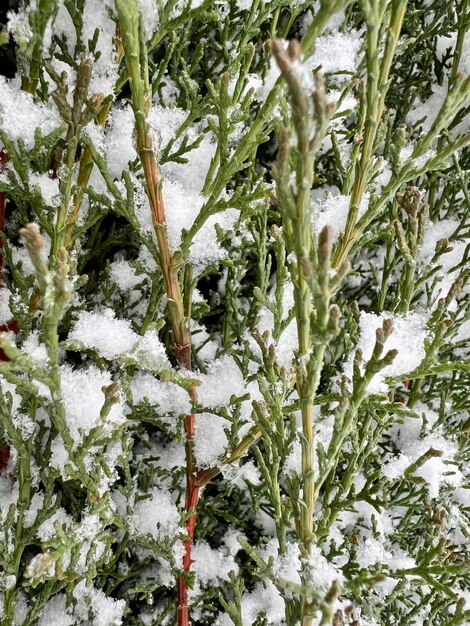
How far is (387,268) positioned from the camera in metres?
2.17

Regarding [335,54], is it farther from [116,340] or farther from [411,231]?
[116,340]

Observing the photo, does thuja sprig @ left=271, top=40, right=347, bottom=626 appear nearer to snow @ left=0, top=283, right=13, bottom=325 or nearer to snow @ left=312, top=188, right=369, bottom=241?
snow @ left=312, top=188, right=369, bottom=241

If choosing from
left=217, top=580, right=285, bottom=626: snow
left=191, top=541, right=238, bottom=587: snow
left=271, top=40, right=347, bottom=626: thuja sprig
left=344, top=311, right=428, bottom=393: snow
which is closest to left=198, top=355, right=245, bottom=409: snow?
left=344, top=311, right=428, bottom=393: snow

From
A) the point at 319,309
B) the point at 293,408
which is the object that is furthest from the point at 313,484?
the point at 319,309

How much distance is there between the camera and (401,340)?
1.68 metres

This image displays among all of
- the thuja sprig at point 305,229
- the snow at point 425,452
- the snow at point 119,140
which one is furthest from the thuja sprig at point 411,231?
the snow at point 119,140

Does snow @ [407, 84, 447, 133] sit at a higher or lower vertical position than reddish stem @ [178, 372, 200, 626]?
higher

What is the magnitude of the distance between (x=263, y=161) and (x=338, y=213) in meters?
0.74

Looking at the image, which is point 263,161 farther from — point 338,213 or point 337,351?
point 337,351

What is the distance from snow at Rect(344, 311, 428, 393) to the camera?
1.63 m

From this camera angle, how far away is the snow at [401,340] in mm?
1631

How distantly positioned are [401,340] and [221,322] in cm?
104

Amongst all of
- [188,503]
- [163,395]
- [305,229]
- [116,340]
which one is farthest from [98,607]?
[305,229]

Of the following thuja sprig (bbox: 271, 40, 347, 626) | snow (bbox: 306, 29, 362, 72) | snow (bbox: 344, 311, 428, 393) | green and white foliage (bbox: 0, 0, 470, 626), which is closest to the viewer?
thuja sprig (bbox: 271, 40, 347, 626)
